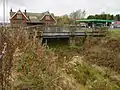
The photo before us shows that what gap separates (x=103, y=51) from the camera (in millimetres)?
27641

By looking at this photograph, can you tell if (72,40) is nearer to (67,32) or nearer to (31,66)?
(67,32)

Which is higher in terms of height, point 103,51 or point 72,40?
point 72,40

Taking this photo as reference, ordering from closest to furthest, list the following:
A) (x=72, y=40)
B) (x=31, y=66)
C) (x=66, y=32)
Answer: (x=31, y=66), (x=66, y=32), (x=72, y=40)

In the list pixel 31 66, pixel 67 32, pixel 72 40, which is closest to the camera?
pixel 31 66

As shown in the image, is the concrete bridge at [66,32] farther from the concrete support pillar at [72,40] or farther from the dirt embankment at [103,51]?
the dirt embankment at [103,51]

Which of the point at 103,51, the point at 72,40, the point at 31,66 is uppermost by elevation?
the point at 31,66

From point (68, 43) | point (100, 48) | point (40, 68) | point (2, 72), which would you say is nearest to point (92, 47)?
point (100, 48)

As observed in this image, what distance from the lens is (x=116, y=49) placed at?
27641 millimetres

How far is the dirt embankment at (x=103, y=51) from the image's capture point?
2450 cm

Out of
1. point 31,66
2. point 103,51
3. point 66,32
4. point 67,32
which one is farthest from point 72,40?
point 31,66


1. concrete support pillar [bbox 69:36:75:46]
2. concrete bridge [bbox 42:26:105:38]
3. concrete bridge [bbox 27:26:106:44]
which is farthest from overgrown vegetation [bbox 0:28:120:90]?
concrete support pillar [bbox 69:36:75:46]

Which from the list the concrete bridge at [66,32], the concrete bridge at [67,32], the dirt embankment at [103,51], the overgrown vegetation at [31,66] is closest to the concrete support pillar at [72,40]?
the concrete bridge at [67,32]

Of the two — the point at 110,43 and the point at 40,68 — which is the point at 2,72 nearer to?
the point at 40,68

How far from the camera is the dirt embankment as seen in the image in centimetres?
2450
